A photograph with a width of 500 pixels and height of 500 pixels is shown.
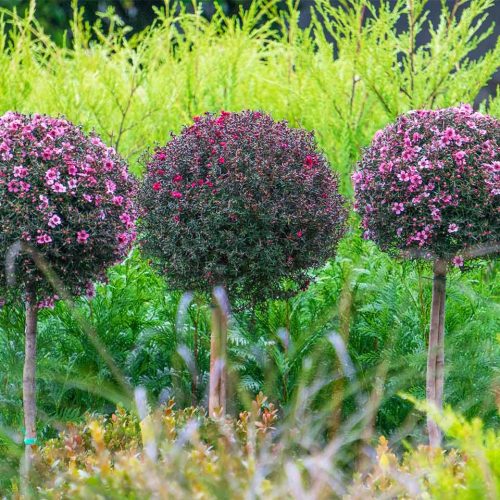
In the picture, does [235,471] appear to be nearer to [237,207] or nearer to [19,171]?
[237,207]

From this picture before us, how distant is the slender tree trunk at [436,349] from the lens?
428cm

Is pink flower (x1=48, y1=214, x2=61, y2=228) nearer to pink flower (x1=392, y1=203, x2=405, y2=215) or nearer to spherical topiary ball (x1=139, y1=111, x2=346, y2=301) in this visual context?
spherical topiary ball (x1=139, y1=111, x2=346, y2=301)

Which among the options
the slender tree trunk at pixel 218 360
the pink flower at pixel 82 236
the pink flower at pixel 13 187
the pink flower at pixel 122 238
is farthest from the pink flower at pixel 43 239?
the slender tree trunk at pixel 218 360

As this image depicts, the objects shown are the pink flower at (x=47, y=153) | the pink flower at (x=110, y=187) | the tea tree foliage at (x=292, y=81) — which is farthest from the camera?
the tea tree foliage at (x=292, y=81)

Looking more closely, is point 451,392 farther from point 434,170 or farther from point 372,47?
point 372,47

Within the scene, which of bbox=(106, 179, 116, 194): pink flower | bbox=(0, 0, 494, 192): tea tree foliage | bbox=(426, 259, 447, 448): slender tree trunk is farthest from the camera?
bbox=(0, 0, 494, 192): tea tree foliage

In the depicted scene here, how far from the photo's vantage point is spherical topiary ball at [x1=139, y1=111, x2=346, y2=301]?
403cm

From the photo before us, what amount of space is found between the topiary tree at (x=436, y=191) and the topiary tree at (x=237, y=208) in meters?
0.30

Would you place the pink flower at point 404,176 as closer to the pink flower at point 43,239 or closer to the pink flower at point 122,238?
the pink flower at point 122,238

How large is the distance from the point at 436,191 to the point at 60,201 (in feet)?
5.84

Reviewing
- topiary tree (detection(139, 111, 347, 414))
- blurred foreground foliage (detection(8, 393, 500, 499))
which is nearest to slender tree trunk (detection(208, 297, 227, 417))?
topiary tree (detection(139, 111, 347, 414))

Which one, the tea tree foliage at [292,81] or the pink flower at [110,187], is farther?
the tea tree foliage at [292,81]

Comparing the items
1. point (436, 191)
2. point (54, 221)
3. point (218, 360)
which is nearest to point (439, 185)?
point (436, 191)

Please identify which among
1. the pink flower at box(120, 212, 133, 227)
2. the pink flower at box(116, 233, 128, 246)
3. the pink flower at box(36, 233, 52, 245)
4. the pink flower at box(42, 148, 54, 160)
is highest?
the pink flower at box(42, 148, 54, 160)
